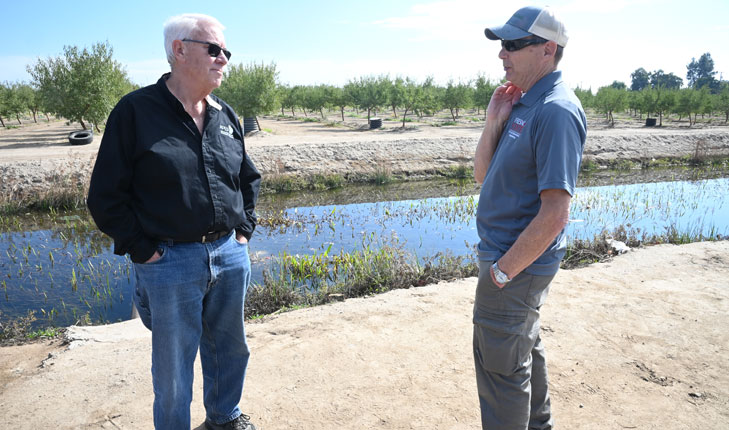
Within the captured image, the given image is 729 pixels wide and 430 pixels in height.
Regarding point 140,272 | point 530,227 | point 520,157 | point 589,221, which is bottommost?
point 589,221

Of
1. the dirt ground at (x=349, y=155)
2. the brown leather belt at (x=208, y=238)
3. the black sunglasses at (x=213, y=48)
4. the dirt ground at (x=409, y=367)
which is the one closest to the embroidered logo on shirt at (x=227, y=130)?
the black sunglasses at (x=213, y=48)

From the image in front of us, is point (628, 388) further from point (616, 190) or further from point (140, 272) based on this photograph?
point (616, 190)

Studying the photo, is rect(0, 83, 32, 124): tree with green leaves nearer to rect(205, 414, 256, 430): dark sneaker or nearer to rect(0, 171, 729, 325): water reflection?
rect(0, 171, 729, 325): water reflection

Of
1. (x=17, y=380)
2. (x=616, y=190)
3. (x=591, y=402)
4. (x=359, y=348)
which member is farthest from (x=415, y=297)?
(x=616, y=190)

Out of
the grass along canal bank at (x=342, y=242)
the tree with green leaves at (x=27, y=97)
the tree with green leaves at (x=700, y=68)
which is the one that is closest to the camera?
the grass along canal bank at (x=342, y=242)

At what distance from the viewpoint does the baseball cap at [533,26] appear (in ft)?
6.74

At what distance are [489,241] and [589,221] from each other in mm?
9542

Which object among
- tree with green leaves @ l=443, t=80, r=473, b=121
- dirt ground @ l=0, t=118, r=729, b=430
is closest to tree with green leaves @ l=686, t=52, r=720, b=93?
tree with green leaves @ l=443, t=80, r=473, b=121

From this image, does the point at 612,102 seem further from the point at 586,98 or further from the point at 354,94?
the point at 354,94

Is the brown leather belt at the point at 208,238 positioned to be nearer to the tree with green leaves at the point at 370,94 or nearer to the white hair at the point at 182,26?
the white hair at the point at 182,26

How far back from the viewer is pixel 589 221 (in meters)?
10.6

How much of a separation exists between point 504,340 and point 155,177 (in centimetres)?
185

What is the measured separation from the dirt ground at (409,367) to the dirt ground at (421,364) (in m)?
0.01

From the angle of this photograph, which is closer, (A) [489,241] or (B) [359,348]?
(A) [489,241]
